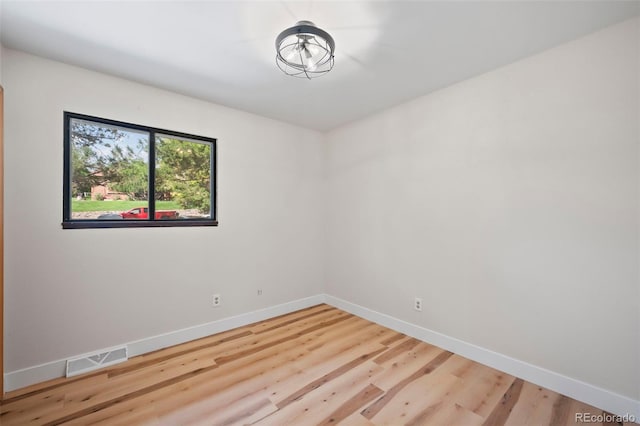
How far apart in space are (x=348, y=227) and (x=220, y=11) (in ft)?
8.95

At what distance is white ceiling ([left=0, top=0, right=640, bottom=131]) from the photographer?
5.58 ft

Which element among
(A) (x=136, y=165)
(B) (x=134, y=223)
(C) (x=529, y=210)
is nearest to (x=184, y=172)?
A: (A) (x=136, y=165)

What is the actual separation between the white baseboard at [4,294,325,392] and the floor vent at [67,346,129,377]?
58mm

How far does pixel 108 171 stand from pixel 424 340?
11.5ft

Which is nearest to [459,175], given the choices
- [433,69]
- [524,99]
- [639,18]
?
[524,99]

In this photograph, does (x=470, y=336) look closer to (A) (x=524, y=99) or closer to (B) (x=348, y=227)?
(B) (x=348, y=227)

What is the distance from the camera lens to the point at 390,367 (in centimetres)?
239

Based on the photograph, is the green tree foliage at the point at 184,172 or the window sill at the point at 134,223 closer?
the window sill at the point at 134,223

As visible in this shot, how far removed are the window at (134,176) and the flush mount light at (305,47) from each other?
4.80 ft

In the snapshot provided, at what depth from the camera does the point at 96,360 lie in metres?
2.35

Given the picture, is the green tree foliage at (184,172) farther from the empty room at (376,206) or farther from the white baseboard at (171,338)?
the white baseboard at (171,338)

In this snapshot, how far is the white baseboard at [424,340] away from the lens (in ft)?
6.17

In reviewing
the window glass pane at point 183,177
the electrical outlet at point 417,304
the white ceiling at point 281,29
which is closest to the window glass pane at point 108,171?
the window glass pane at point 183,177

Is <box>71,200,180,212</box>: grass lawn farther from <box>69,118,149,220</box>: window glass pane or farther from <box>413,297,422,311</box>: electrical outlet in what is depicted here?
<box>413,297,422,311</box>: electrical outlet
